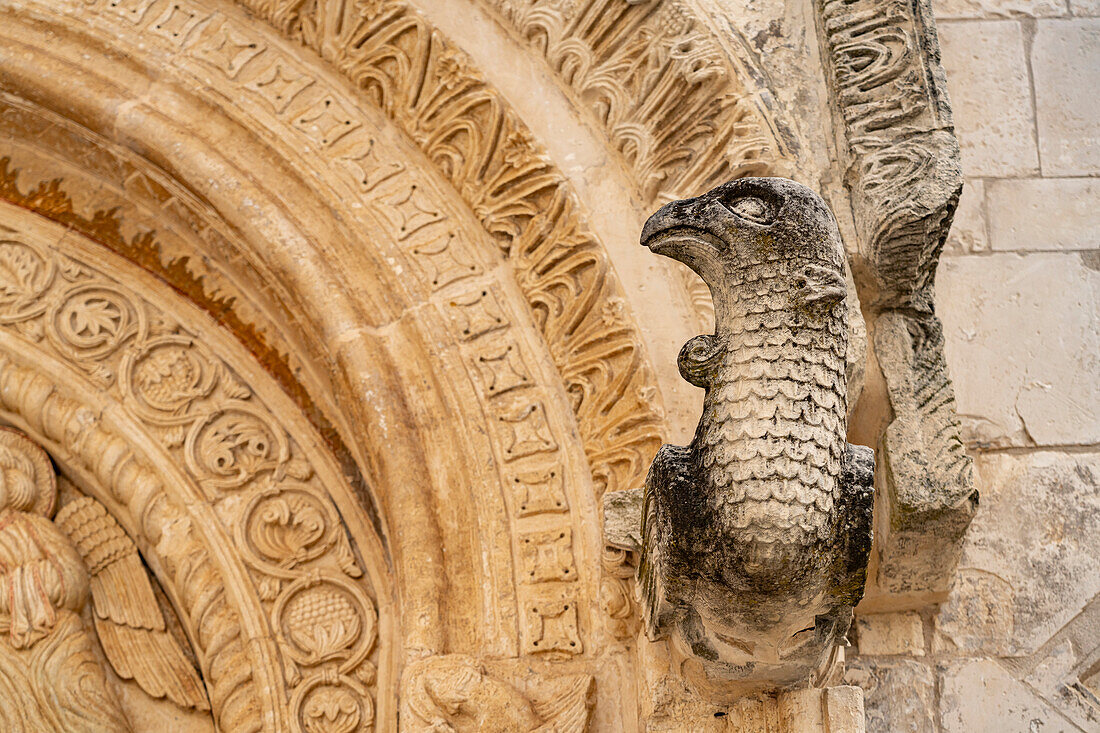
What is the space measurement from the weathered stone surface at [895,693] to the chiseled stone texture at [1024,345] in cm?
58

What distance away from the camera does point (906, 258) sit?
270 cm

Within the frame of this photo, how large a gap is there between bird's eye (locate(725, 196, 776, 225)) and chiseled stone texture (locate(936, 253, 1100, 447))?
1.14m

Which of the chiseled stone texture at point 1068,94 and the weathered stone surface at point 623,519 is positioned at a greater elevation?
the chiseled stone texture at point 1068,94

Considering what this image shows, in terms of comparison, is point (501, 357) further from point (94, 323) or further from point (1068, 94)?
point (1068, 94)

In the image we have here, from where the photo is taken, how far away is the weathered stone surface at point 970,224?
3195mm

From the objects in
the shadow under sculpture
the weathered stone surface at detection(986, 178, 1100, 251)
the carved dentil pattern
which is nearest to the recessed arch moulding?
the carved dentil pattern

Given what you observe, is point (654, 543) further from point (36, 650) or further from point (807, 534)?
point (36, 650)

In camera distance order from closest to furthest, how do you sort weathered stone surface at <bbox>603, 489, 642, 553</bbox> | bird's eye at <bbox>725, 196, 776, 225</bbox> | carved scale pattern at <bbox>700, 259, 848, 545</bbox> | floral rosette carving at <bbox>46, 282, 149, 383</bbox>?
1. carved scale pattern at <bbox>700, 259, 848, 545</bbox>
2. bird's eye at <bbox>725, 196, 776, 225</bbox>
3. weathered stone surface at <bbox>603, 489, 642, 553</bbox>
4. floral rosette carving at <bbox>46, 282, 149, 383</bbox>

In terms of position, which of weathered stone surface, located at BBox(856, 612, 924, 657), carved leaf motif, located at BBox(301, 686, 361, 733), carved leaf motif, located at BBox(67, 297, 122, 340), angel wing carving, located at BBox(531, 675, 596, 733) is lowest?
angel wing carving, located at BBox(531, 675, 596, 733)

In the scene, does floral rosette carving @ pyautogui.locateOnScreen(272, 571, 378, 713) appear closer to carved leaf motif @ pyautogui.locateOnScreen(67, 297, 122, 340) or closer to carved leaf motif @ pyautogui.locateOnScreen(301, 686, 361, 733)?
carved leaf motif @ pyautogui.locateOnScreen(301, 686, 361, 733)

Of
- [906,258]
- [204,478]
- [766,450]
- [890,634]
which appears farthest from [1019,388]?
[204,478]

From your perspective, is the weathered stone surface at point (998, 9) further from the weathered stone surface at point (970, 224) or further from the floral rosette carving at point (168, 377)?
the floral rosette carving at point (168, 377)

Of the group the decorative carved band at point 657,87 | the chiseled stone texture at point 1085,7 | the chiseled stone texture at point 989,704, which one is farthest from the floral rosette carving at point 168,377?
the chiseled stone texture at point 1085,7

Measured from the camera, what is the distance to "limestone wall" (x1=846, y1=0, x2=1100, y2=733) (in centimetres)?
278
